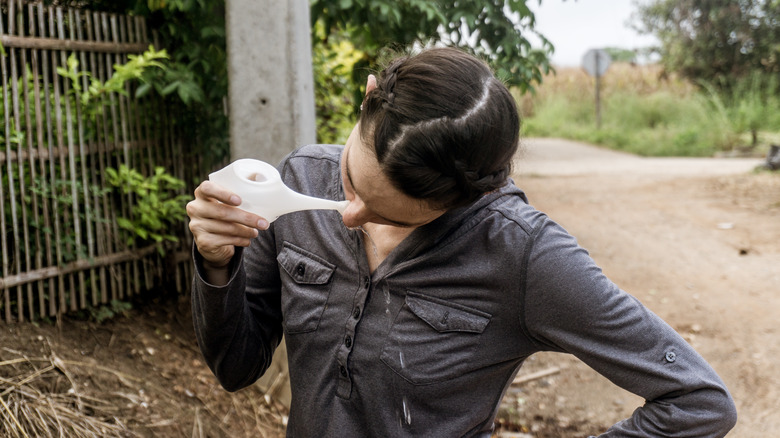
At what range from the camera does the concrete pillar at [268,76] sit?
3432mm

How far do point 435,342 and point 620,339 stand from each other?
39cm

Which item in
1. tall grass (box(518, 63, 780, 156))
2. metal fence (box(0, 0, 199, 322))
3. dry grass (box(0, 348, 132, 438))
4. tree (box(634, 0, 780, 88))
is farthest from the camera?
tree (box(634, 0, 780, 88))

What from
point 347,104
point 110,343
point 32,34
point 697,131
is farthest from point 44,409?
point 697,131

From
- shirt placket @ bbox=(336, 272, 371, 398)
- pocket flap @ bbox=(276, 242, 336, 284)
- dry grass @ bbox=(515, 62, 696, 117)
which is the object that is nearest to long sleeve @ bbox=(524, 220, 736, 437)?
shirt placket @ bbox=(336, 272, 371, 398)

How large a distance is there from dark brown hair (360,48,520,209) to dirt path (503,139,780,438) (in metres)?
0.26

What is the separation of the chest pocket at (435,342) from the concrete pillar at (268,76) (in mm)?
2043

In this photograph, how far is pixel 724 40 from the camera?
19.1m

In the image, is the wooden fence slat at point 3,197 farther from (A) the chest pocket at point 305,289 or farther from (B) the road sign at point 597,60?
(B) the road sign at point 597,60

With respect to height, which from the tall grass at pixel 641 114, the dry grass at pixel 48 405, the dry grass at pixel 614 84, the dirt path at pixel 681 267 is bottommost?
the dirt path at pixel 681 267

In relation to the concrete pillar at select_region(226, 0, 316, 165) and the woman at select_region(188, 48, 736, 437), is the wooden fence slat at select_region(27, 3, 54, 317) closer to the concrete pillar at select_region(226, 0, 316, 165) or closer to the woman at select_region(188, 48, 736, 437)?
the concrete pillar at select_region(226, 0, 316, 165)

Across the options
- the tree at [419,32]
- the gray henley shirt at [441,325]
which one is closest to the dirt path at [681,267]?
the gray henley shirt at [441,325]

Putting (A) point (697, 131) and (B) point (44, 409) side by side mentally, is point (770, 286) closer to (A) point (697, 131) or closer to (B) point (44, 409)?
(B) point (44, 409)

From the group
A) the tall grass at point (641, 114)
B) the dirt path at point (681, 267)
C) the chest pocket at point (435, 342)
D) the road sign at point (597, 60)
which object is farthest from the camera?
the road sign at point (597, 60)

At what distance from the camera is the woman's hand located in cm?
140
